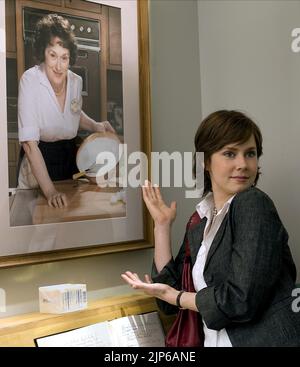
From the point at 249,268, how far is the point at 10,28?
35.4 inches

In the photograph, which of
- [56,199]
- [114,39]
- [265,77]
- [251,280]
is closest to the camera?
[251,280]

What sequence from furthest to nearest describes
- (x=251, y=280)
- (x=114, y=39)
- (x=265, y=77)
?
(x=265, y=77) < (x=114, y=39) < (x=251, y=280)

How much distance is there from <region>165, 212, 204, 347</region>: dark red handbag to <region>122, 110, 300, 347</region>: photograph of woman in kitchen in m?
0.03

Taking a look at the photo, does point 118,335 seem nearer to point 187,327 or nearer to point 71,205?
point 187,327

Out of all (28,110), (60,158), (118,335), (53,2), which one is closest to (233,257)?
(118,335)

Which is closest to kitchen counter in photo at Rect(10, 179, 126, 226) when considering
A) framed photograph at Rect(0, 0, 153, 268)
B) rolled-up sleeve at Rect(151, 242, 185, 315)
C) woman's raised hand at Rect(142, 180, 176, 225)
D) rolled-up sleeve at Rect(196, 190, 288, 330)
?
framed photograph at Rect(0, 0, 153, 268)

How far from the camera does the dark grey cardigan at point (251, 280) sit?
1.39 metres

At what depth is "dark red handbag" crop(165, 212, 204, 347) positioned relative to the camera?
1.60 metres

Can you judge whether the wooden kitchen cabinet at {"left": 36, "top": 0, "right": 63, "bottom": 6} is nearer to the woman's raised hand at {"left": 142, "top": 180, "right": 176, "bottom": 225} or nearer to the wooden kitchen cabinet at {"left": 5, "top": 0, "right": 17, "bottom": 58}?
the wooden kitchen cabinet at {"left": 5, "top": 0, "right": 17, "bottom": 58}

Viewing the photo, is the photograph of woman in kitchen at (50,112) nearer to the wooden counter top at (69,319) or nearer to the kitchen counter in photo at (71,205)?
the kitchen counter in photo at (71,205)

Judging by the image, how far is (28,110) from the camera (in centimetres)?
160

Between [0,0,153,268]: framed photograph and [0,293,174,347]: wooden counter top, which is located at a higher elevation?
[0,0,153,268]: framed photograph

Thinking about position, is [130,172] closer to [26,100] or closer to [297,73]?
[26,100]
